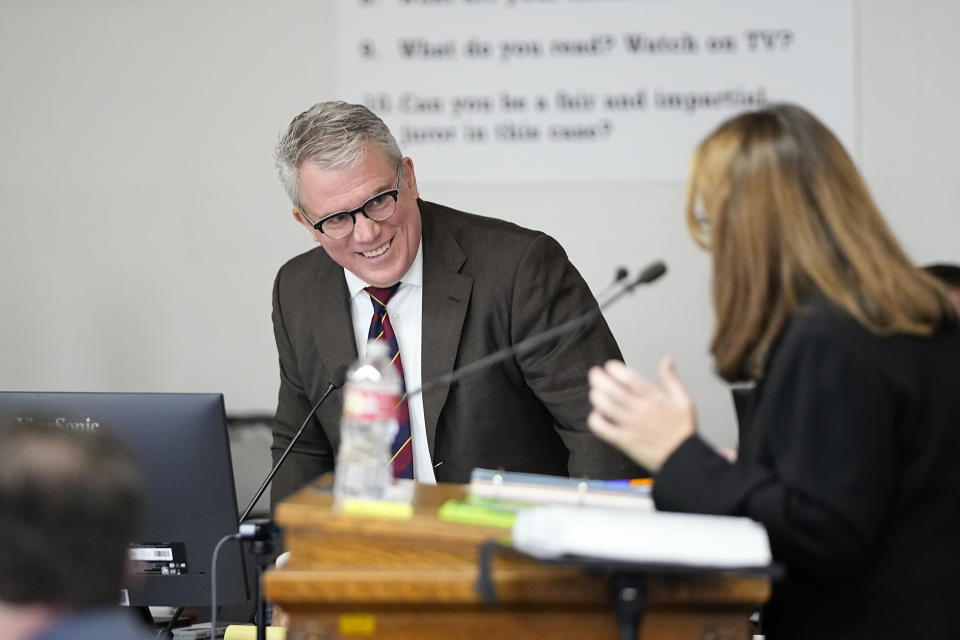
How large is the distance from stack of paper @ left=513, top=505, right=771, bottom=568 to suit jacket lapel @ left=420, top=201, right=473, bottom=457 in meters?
1.24

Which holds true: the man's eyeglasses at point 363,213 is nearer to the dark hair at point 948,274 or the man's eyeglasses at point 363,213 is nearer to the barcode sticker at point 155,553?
the barcode sticker at point 155,553

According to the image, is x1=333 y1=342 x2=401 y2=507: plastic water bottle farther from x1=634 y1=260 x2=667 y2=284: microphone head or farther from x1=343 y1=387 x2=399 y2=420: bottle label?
x1=634 y1=260 x2=667 y2=284: microphone head

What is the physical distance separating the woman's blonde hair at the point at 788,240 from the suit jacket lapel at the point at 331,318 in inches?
50.6

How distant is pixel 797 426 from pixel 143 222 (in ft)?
11.2

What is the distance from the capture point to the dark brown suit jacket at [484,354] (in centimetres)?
277

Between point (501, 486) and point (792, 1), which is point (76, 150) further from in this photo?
point (501, 486)

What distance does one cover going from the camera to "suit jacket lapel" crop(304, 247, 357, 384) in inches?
113

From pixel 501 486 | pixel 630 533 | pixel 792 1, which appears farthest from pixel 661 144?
pixel 630 533

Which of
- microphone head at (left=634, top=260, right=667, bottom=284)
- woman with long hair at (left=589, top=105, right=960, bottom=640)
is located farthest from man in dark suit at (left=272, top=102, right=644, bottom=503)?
woman with long hair at (left=589, top=105, right=960, bottom=640)

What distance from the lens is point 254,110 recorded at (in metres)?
4.48

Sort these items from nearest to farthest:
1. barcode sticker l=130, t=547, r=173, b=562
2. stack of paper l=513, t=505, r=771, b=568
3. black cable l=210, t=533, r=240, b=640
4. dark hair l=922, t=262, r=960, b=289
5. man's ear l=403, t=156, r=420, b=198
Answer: stack of paper l=513, t=505, r=771, b=568 < black cable l=210, t=533, r=240, b=640 < barcode sticker l=130, t=547, r=173, b=562 < man's ear l=403, t=156, r=420, b=198 < dark hair l=922, t=262, r=960, b=289

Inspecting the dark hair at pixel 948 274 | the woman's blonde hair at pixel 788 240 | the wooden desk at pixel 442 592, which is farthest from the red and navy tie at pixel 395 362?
the dark hair at pixel 948 274

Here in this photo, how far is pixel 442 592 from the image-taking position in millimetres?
1628

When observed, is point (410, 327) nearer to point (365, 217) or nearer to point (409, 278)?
point (409, 278)
